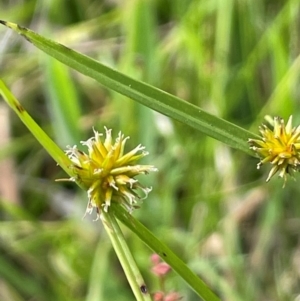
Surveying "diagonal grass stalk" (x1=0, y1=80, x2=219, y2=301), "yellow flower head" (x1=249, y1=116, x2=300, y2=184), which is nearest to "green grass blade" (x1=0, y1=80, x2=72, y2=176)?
"diagonal grass stalk" (x1=0, y1=80, x2=219, y2=301)

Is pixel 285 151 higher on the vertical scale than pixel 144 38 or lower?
lower

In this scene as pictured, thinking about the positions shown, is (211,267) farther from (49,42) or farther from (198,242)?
(49,42)

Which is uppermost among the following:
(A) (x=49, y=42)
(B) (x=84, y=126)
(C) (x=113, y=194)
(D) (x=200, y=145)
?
(B) (x=84, y=126)

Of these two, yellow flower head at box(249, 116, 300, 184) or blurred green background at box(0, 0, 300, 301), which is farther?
blurred green background at box(0, 0, 300, 301)

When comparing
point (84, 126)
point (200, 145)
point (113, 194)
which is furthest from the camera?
point (84, 126)

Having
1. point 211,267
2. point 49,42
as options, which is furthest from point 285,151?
point 211,267

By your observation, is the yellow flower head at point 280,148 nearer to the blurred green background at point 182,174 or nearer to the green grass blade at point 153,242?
the green grass blade at point 153,242

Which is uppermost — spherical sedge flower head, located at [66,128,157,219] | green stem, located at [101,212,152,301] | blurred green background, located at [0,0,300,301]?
blurred green background, located at [0,0,300,301]

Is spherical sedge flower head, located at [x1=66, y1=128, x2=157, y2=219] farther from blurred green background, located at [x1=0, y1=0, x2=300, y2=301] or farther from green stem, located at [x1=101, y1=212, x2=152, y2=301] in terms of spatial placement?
blurred green background, located at [x1=0, y1=0, x2=300, y2=301]
